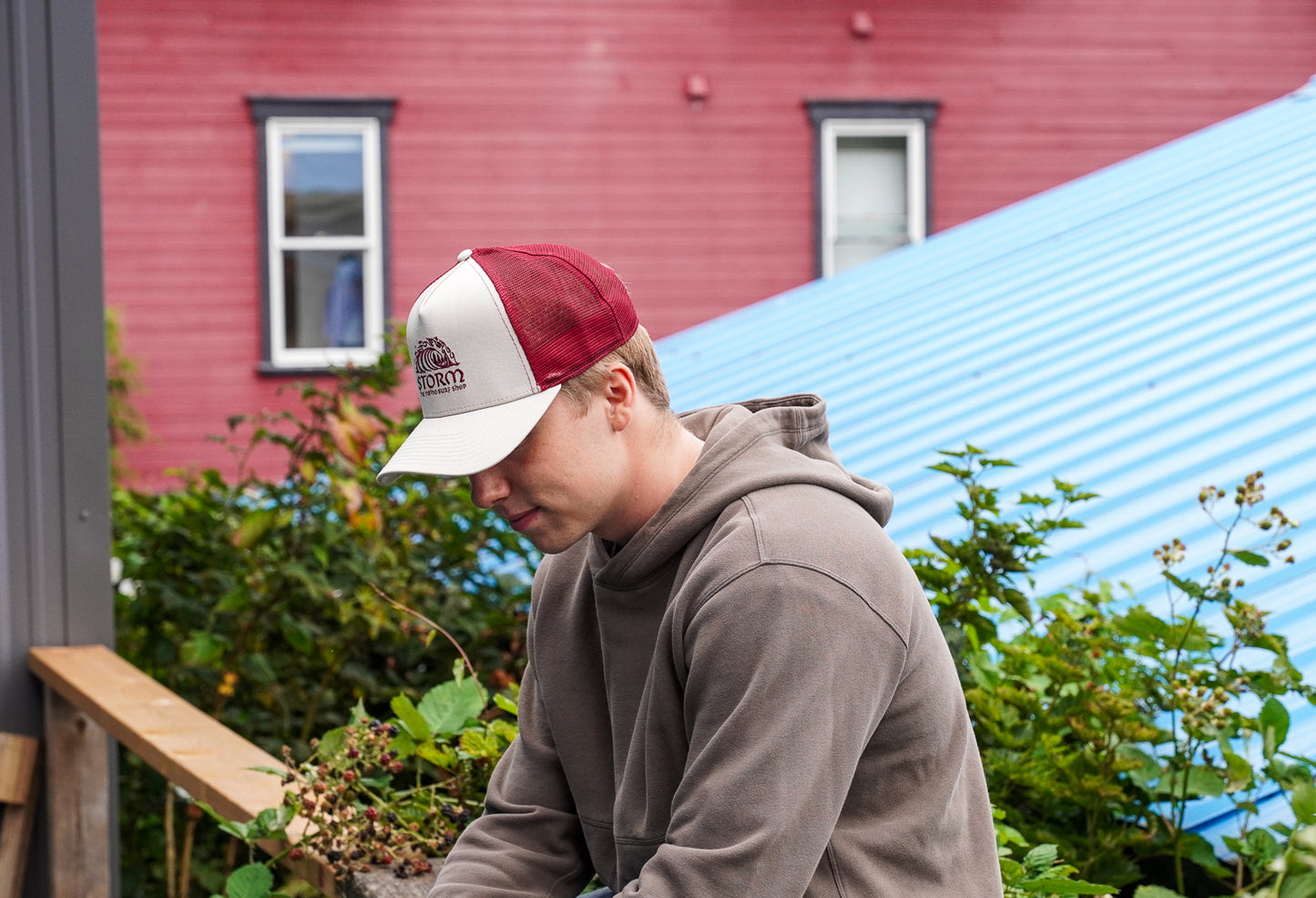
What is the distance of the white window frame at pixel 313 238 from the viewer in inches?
425

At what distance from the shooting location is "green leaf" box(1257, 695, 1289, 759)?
1.82 meters

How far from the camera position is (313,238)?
10945 mm

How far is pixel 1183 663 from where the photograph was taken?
2025 millimetres

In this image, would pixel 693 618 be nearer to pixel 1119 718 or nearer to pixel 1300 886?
pixel 1300 886

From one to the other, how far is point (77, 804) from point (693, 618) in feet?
7.99

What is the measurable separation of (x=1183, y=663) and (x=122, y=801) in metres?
2.97

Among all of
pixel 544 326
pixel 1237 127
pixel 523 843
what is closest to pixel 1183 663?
pixel 523 843

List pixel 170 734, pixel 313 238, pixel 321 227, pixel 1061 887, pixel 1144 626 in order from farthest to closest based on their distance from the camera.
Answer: pixel 321 227
pixel 313 238
pixel 170 734
pixel 1144 626
pixel 1061 887

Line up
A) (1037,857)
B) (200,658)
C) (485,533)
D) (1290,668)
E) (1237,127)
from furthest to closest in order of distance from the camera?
(1237,127)
(485,533)
(200,658)
(1290,668)
(1037,857)

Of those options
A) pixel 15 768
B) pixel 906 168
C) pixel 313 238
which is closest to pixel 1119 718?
pixel 15 768

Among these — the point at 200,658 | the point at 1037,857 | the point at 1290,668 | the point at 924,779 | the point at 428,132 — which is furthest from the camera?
the point at 428,132

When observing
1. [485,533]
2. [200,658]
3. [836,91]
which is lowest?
[200,658]

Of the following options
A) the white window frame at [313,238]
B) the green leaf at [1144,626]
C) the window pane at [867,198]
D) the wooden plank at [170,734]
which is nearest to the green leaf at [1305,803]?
the green leaf at [1144,626]

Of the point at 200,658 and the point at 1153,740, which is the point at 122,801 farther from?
the point at 1153,740
